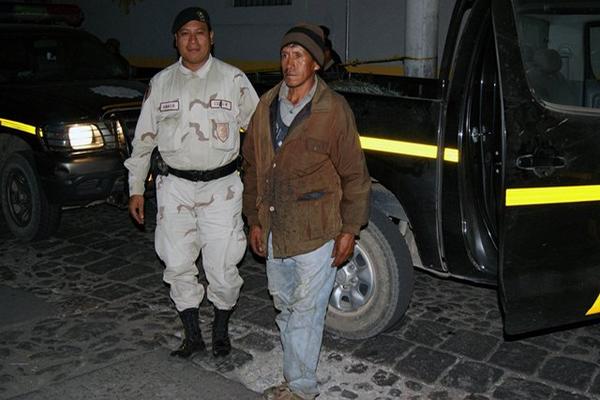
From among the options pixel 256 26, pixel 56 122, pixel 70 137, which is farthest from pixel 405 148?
pixel 256 26

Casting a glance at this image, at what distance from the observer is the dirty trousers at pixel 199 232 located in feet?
12.7

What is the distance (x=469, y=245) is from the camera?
3926mm

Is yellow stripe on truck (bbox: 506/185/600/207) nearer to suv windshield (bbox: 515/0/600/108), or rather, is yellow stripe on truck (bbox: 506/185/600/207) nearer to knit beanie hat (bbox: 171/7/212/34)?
suv windshield (bbox: 515/0/600/108)

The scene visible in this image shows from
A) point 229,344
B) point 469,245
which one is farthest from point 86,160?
point 469,245

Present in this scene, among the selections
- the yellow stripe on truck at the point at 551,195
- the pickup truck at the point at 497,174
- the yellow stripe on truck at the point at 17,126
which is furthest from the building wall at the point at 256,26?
the yellow stripe on truck at the point at 551,195

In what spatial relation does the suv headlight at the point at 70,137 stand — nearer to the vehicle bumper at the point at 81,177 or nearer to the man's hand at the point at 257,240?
the vehicle bumper at the point at 81,177

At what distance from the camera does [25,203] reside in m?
6.31

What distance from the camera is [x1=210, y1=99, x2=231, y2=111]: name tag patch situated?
3799 millimetres

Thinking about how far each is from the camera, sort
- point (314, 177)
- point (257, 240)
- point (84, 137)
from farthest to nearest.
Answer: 1. point (84, 137)
2. point (257, 240)
3. point (314, 177)

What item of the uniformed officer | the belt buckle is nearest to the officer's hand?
the uniformed officer

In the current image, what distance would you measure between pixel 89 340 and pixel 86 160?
6.00ft

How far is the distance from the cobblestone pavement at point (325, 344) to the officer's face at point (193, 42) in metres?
1.60

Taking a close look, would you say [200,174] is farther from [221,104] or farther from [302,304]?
[302,304]

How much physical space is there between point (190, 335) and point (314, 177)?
1.36 m
